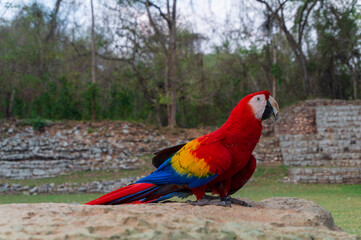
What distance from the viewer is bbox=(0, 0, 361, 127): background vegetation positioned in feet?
42.4

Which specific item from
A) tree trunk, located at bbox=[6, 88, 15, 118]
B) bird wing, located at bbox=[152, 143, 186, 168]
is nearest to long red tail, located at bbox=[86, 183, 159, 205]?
bird wing, located at bbox=[152, 143, 186, 168]

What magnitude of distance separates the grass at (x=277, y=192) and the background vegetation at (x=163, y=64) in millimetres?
4402

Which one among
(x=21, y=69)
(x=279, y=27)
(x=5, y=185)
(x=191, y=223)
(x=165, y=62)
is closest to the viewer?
(x=191, y=223)

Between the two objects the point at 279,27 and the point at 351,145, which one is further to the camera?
the point at 279,27

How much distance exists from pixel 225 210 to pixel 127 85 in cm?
1274

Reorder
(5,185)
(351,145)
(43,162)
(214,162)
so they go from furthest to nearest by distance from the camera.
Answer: (351,145) < (43,162) < (5,185) < (214,162)

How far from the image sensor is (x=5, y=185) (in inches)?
326

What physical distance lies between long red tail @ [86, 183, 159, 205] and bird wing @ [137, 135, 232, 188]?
5 centimetres

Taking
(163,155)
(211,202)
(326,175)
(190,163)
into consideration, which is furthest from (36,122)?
(211,202)

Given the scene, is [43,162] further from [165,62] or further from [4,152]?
[165,62]

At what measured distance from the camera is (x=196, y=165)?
7.29 ft

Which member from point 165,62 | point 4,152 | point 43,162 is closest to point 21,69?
point 4,152

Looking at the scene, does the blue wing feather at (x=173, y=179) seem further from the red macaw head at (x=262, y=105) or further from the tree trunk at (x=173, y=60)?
the tree trunk at (x=173, y=60)

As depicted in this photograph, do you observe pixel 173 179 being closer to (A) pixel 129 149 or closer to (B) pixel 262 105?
(B) pixel 262 105
